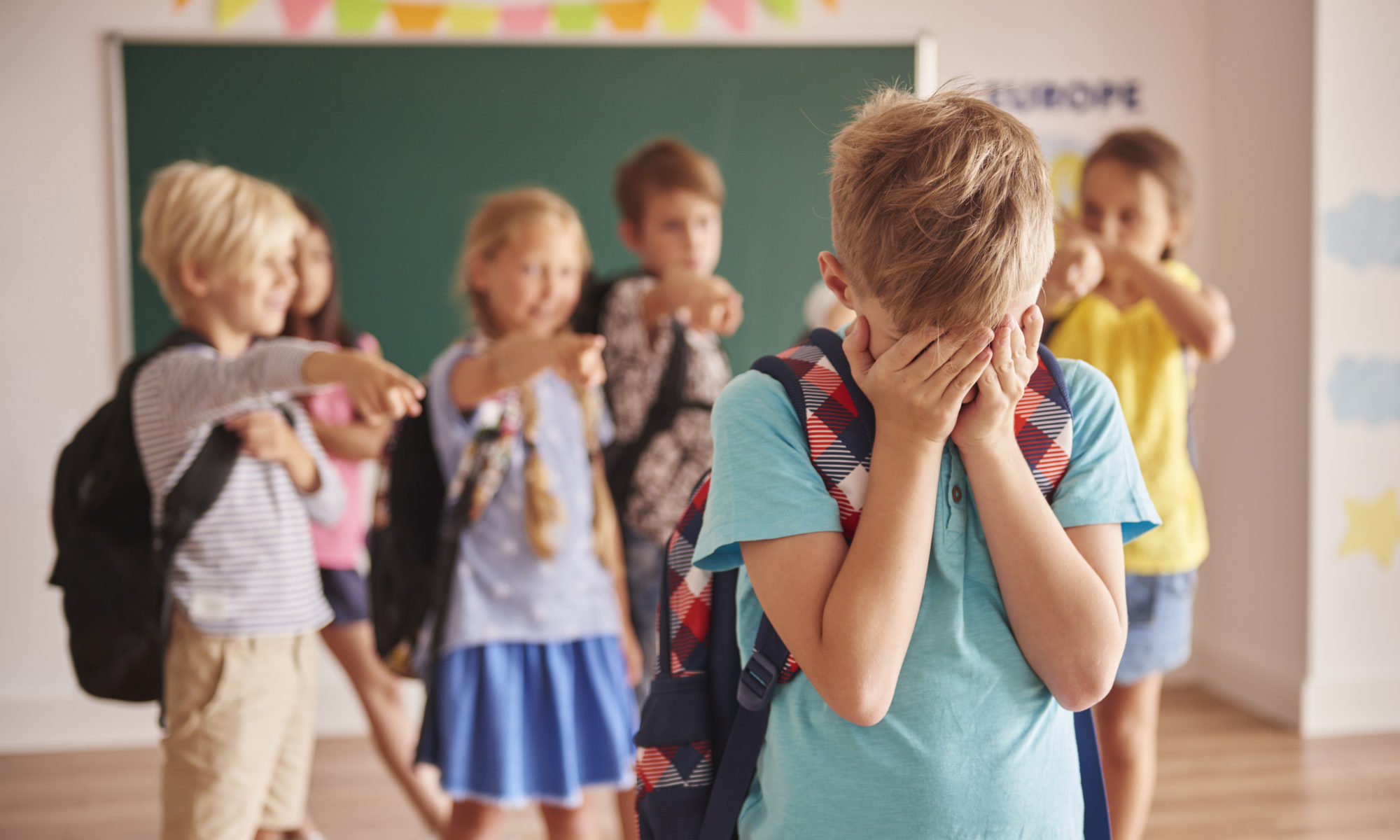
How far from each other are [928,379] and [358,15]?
2.81m

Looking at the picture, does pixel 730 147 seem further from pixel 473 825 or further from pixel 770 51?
pixel 473 825

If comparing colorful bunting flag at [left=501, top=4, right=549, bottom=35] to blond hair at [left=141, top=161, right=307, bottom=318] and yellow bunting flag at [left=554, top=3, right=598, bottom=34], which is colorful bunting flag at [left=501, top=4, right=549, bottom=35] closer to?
yellow bunting flag at [left=554, top=3, right=598, bottom=34]

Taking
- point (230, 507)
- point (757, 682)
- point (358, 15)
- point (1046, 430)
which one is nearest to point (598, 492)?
point (230, 507)

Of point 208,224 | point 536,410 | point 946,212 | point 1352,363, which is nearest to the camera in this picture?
point 946,212

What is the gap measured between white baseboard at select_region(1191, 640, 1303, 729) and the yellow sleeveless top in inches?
54.2

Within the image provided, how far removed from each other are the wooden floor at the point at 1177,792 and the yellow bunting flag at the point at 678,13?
7.42 feet

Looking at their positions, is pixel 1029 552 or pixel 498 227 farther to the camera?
pixel 498 227

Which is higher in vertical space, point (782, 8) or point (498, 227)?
point (782, 8)

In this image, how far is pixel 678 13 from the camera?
313 cm

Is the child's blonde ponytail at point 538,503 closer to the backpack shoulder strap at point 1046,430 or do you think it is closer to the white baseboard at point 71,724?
the backpack shoulder strap at point 1046,430

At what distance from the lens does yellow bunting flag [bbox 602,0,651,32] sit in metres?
3.12

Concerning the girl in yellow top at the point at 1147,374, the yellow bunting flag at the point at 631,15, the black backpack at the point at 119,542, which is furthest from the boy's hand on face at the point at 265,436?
the yellow bunting flag at the point at 631,15

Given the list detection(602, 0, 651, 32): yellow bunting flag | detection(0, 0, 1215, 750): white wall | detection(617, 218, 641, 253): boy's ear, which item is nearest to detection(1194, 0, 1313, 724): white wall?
detection(0, 0, 1215, 750): white wall

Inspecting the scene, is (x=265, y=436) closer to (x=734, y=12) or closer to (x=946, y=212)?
(x=946, y=212)
